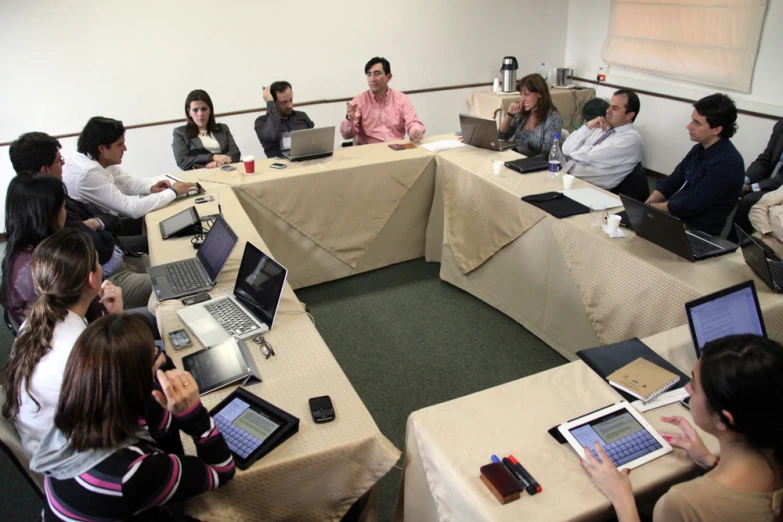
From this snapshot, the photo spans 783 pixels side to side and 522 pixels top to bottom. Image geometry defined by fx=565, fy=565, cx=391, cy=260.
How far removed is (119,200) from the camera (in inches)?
108

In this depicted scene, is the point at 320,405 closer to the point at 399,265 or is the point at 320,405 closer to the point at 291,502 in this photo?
the point at 291,502

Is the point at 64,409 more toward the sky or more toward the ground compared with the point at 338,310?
more toward the sky

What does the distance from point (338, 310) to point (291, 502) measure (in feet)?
5.80

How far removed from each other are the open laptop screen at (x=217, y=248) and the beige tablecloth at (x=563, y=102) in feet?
12.2

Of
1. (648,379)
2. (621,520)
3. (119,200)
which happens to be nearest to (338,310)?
(119,200)

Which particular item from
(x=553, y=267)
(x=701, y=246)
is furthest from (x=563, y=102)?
(x=701, y=246)

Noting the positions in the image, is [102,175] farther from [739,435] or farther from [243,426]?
[739,435]

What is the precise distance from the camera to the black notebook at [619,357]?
1621 millimetres

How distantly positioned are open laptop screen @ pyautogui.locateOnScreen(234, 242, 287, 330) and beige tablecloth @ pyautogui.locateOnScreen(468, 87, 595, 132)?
12.8 feet

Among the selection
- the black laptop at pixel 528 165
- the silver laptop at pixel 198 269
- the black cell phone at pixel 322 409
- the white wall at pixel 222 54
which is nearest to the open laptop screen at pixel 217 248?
the silver laptop at pixel 198 269

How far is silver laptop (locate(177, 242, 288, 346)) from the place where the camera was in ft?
5.94

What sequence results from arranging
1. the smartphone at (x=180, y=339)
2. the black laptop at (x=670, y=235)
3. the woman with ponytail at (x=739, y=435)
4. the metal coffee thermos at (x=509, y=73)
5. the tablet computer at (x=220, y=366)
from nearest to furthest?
1. the woman with ponytail at (x=739, y=435)
2. the tablet computer at (x=220, y=366)
3. the smartphone at (x=180, y=339)
4. the black laptop at (x=670, y=235)
5. the metal coffee thermos at (x=509, y=73)

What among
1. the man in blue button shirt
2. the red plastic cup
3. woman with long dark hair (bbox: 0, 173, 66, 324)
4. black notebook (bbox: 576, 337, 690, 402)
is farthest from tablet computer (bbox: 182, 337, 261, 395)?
the man in blue button shirt

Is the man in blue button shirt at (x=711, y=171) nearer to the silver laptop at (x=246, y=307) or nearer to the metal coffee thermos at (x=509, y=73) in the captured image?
the silver laptop at (x=246, y=307)
